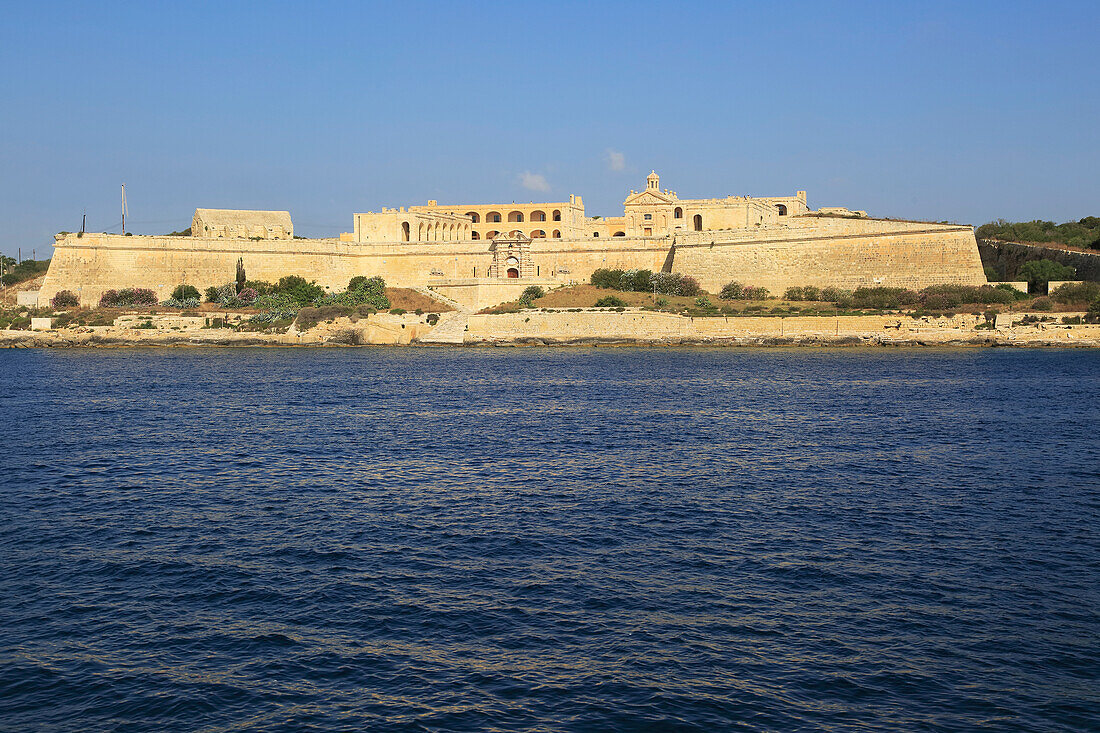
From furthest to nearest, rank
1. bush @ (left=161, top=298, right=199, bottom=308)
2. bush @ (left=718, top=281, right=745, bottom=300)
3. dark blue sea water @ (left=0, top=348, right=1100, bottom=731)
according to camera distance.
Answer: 1. bush @ (left=161, top=298, right=199, bottom=308)
2. bush @ (left=718, top=281, right=745, bottom=300)
3. dark blue sea water @ (left=0, top=348, right=1100, bottom=731)

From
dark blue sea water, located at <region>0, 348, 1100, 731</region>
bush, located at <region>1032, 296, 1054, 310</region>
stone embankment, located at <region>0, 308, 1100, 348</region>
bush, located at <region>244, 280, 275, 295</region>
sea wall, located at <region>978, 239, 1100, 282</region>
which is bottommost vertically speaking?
dark blue sea water, located at <region>0, 348, 1100, 731</region>

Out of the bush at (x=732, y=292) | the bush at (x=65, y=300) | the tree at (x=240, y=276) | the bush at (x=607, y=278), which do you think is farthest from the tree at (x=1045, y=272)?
the bush at (x=65, y=300)

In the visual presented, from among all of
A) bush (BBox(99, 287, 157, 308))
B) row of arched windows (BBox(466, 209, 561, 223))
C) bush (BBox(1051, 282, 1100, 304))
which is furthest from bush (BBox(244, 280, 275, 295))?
bush (BBox(1051, 282, 1100, 304))

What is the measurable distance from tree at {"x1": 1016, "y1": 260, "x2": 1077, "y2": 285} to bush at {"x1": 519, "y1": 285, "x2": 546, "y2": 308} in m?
26.5

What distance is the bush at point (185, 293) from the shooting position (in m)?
54.3

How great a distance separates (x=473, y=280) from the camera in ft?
174

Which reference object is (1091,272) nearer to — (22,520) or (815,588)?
(815,588)

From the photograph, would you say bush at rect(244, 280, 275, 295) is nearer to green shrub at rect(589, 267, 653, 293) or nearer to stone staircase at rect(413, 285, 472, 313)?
stone staircase at rect(413, 285, 472, 313)

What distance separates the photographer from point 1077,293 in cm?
4481

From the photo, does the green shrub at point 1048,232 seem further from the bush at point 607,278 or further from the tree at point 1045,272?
the bush at point 607,278

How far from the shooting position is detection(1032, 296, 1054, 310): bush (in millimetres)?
44188

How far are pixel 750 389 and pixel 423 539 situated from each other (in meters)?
17.4

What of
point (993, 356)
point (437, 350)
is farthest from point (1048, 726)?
point (437, 350)

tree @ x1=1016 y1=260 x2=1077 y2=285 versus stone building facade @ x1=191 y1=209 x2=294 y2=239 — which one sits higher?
stone building facade @ x1=191 y1=209 x2=294 y2=239
